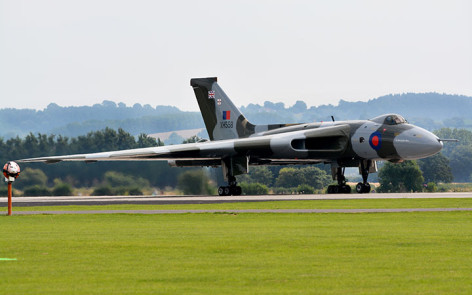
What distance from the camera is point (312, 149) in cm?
4488

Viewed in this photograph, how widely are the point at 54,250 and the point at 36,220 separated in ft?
31.9

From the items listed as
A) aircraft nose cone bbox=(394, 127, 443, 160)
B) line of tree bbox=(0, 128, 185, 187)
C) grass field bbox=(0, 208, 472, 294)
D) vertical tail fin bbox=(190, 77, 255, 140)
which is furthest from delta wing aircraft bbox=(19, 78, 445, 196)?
grass field bbox=(0, 208, 472, 294)

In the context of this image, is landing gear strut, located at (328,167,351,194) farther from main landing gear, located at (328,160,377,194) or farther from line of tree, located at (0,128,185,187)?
line of tree, located at (0,128,185,187)

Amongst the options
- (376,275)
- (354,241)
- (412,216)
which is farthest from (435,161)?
(376,275)

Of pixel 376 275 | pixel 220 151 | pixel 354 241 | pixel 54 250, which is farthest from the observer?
pixel 220 151

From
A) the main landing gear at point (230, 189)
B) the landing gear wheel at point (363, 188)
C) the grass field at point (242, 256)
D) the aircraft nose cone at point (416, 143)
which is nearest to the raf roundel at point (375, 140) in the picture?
the aircraft nose cone at point (416, 143)

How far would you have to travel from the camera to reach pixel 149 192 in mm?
50562

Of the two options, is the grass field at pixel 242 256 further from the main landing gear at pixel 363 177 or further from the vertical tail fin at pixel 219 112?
the vertical tail fin at pixel 219 112

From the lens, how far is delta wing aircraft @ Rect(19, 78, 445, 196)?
42.1 meters

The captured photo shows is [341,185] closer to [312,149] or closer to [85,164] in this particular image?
[312,149]

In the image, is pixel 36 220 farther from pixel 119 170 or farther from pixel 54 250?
pixel 119 170

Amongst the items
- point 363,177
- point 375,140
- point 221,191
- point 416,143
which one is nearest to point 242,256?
point 416,143

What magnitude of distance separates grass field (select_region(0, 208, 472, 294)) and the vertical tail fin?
28163 mm

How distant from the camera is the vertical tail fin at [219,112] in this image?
51.3m
